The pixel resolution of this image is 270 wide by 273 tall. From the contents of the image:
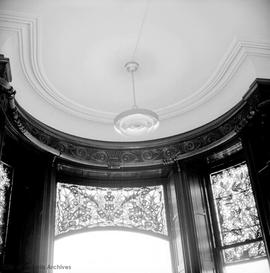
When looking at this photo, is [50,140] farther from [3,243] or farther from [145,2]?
[145,2]

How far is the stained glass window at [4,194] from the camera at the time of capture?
4.02 meters

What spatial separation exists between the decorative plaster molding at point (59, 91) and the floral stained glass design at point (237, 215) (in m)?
1.08

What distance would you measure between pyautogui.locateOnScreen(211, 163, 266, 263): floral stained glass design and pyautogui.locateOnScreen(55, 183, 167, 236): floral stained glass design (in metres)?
0.88

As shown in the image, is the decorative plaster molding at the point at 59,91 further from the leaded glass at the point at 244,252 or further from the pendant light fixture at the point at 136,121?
the leaded glass at the point at 244,252

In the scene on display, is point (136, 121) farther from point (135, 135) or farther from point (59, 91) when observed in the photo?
point (59, 91)

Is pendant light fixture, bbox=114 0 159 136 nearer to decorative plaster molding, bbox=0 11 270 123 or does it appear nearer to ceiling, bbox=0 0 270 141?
ceiling, bbox=0 0 270 141

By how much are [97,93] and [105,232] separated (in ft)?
6.28

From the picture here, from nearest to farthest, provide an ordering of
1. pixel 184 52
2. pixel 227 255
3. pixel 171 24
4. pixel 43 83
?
1. pixel 171 24
2. pixel 184 52
3. pixel 43 83
4. pixel 227 255

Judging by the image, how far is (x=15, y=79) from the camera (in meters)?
3.98

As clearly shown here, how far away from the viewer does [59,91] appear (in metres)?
4.43

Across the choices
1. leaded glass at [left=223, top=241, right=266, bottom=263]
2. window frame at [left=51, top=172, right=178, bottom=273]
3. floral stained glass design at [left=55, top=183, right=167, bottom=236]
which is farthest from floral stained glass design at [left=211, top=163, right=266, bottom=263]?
floral stained glass design at [left=55, top=183, right=167, bottom=236]

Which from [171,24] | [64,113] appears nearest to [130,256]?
[64,113]

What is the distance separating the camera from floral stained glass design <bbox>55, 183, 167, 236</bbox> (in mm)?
4875

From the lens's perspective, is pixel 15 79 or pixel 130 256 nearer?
pixel 15 79
